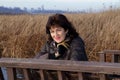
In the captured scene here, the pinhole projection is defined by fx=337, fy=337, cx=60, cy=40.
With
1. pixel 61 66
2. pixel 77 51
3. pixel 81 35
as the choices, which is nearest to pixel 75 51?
pixel 77 51

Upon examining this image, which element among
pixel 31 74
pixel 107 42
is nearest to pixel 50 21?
pixel 31 74

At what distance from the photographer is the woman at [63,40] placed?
3.02 meters

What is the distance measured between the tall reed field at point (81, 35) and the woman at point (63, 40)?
16.4ft

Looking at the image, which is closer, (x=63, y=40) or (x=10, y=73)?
(x=10, y=73)

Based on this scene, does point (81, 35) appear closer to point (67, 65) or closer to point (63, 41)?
point (63, 41)

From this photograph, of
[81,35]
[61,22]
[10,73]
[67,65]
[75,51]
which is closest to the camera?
[67,65]

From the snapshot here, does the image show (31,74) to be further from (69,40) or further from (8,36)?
(8,36)

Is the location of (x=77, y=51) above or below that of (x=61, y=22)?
below

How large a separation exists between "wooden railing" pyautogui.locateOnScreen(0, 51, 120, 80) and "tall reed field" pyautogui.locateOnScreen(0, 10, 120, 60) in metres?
5.57

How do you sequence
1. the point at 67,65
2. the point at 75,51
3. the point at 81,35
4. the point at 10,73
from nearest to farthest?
1. the point at 67,65
2. the point at 10,73
3. the point at 75,51
4. the point at 81,35

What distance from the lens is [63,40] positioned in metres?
3.11

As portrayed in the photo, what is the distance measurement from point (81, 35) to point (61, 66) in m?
7.17

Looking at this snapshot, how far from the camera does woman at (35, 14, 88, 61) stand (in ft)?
9.89

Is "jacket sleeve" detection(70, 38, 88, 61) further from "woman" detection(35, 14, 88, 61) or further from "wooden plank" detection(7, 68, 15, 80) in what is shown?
"wooden plank" detection(7, 68, 15, 80)
